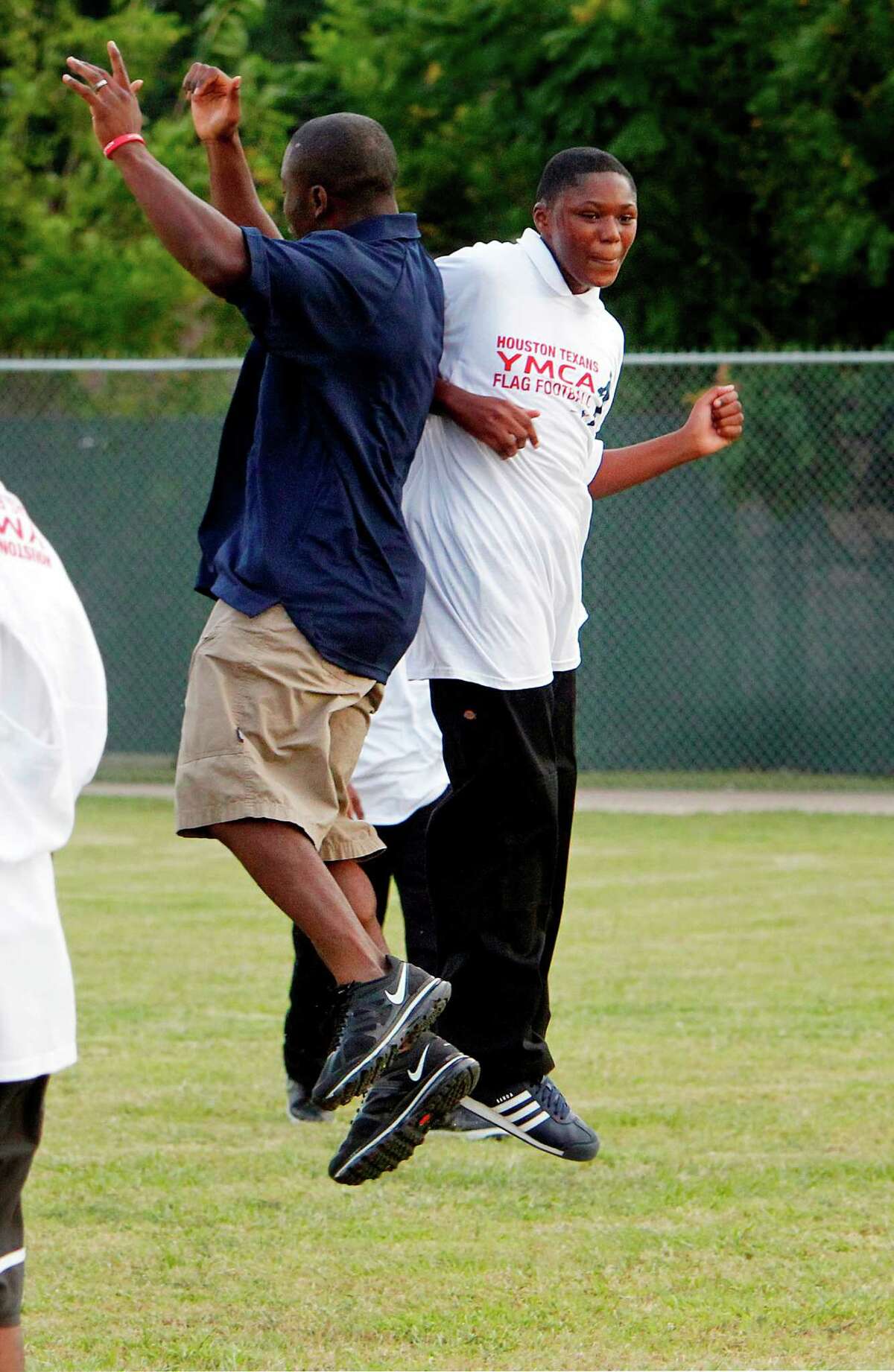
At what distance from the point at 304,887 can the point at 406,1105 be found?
0.50 m

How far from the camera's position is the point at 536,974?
4.48m

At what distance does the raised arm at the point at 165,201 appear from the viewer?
139 inches

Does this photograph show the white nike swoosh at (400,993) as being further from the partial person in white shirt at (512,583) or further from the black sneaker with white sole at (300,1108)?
the black sneaker with white sole at (300,1108)

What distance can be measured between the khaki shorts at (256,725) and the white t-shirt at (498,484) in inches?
16.4

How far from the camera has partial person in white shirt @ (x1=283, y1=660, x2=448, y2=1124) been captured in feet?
19.9

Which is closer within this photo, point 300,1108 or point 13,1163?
point 13,1163

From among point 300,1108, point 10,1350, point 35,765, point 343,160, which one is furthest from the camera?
point 300,1108

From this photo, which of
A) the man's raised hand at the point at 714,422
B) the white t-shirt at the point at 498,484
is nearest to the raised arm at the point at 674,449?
the man's raised hand at the point at 714,422

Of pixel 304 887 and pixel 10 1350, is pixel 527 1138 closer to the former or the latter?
pixel 304 887

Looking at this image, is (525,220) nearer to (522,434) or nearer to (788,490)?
(788,490)

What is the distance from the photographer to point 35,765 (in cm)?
282

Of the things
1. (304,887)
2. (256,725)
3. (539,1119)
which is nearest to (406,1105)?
(304,887)

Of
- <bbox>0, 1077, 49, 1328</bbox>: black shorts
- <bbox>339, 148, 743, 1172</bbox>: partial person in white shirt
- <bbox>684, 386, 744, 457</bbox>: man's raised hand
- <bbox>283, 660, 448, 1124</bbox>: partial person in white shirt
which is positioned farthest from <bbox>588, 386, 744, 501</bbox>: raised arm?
<bbox>0, 1077, 49, 1328</bbox>: black shorts

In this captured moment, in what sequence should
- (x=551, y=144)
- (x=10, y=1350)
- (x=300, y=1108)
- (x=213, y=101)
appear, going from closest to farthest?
(x=10, y=1350), (x=213, y=101), (x=300, y=1108), (x=551, y=144)
